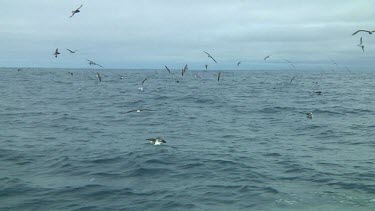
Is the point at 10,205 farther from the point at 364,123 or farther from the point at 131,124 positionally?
the point at 364,123

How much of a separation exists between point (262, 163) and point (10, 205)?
9.65 m

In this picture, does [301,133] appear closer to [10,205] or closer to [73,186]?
[73,186]

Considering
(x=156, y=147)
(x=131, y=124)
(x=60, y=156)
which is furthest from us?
(x=131, y=124)

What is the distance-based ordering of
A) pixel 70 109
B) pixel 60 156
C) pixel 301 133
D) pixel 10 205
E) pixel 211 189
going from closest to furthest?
pixel 10 205
pixel 211 189
pixel 60 156
pixel 301 133
pixel 70 109

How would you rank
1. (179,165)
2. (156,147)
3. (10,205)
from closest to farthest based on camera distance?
1. (10,205)
2. (179,165)
3. (156,147)

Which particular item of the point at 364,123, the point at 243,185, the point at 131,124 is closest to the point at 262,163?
the point at 243,185

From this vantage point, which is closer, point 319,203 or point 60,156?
point 319,203

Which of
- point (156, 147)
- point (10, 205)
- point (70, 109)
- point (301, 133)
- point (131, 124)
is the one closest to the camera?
point (10, 205)

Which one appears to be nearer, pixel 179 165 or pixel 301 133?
pixel 179 165

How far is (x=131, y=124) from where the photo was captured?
2611 centimetres

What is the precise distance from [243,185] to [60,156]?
27.3ft

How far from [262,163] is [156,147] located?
539 cm

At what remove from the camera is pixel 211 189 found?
13.2 m

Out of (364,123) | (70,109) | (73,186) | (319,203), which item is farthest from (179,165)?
(70,109)
